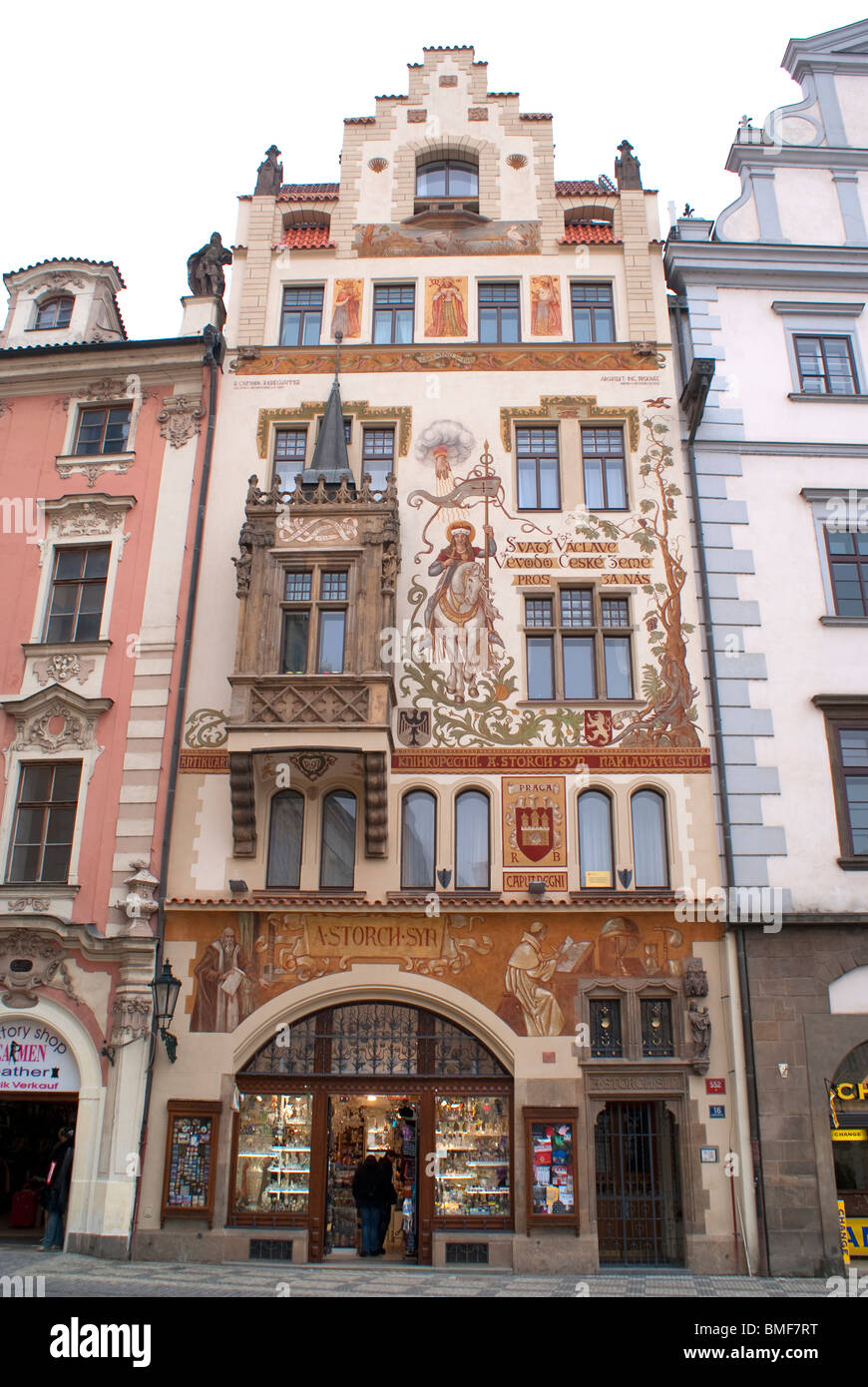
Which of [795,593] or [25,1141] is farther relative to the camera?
[25,1141]

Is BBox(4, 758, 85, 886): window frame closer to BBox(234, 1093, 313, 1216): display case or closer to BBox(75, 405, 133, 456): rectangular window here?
BBox(234, 1093, 313, 1216): display case

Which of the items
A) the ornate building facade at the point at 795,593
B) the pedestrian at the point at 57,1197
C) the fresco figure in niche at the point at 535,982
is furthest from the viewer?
the fresco figure in niche at the point at 535,982

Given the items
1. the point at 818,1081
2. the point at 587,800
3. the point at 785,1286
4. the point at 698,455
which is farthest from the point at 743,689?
the point at 785,1286

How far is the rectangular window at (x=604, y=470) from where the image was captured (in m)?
21.3

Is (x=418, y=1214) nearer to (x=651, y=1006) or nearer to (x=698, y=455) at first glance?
(x=651, y=1006)

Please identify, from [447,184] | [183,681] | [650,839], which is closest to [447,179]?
[447,184]

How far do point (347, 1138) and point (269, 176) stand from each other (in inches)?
836

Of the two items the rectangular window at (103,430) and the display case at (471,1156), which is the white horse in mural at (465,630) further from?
the rectangular window at (103,430)

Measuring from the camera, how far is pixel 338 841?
61.8 feet

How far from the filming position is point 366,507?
19.8 metres

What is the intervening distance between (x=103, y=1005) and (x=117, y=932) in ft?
4.06

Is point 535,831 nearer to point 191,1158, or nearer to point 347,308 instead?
point 191,1158

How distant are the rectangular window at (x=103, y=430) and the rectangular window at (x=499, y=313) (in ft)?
26.3

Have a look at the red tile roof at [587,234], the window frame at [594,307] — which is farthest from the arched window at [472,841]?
the red tile roof at [587,234]
